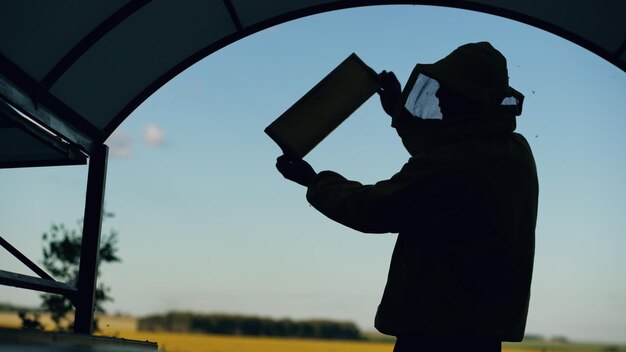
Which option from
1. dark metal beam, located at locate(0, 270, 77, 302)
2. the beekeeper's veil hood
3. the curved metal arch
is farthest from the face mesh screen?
dark metal beam, located at locate(0, 270, 77, 302)

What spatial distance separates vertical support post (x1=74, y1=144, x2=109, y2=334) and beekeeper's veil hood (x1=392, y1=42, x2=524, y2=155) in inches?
130

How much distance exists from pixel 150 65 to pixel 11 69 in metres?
1.48

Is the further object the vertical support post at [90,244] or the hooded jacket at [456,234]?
the vertical support post at [90,244]

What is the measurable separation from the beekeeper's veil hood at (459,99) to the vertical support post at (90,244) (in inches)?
130

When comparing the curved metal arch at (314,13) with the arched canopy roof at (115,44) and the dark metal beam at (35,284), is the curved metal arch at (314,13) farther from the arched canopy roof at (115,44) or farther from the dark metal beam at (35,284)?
the dark metal beam at (35,284)

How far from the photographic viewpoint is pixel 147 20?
6.10m

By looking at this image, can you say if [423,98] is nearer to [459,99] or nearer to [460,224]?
[459,99]

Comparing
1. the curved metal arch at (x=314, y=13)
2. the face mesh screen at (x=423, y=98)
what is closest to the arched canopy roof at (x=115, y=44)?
the curved metal arch at (x=314, y=13)

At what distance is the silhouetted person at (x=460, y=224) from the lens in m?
3.26

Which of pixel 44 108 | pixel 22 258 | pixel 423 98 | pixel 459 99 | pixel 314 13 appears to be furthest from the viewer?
pixel 314 13

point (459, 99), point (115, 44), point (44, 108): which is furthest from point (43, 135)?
point (459, 99)

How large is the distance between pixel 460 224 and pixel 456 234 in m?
0.05

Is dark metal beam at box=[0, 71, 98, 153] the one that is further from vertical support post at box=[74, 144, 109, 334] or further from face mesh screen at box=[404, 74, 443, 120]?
face mesh screen at box=[404, 74, 443, 120]

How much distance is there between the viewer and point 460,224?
331 centimetres
